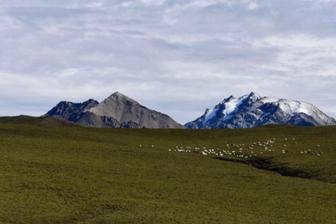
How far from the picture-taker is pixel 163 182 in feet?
180

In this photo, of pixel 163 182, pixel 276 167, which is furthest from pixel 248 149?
pixel 163 182

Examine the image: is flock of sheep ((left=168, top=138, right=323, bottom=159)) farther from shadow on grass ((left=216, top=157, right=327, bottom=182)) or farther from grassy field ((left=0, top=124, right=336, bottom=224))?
shadow on grass ((left=216, top=157, right=327, bottom=182))

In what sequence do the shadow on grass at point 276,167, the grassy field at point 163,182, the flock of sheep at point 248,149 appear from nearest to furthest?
the grassy field at point 163,182 < the shadow on grass at point 276,167 < the flock of sheep at point 248,149

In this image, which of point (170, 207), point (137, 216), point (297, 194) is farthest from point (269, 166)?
point (137, 216)

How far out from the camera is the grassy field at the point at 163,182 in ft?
136

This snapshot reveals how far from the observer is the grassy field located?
41.5m

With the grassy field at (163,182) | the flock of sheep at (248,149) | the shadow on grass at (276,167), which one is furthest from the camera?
the flock of sheep at (248,149)

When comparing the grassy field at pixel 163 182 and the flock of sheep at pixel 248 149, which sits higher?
the flock of sheep at pixel 248 149

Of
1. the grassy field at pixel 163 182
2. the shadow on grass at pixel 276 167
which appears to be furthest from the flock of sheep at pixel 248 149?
the shadow on grass at pixel 276 167

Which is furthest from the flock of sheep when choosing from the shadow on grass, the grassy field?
the shadow on grass

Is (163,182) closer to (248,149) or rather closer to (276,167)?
(276,167)

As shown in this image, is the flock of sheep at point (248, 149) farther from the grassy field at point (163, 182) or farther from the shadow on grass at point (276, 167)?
the shadow on grass at point (276, 167)

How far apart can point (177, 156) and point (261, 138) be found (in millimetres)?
32036

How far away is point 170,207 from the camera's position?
44.0 metres
